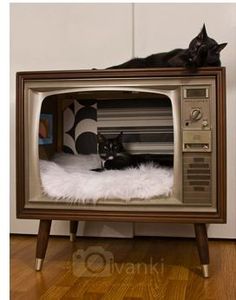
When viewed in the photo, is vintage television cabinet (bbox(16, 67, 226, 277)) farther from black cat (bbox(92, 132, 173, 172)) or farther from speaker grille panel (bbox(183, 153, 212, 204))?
black cat (bbox(92, 132, 173, 172))

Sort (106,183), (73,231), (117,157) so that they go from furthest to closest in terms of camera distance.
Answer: (73,231), (117,157), (106,183)

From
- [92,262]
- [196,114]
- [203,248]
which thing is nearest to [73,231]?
[92,262]

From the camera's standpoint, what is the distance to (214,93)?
120 cm

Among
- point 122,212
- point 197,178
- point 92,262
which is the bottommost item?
point 92,262

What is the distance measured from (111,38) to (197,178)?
0.86 metres

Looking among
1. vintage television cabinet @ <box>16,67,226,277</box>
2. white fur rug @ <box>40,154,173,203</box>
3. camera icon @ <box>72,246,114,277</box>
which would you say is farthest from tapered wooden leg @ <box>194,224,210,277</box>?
Result: camera icon @ <box>72,246,114,277</box>

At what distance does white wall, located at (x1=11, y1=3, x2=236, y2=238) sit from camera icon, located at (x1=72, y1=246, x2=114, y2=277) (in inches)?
10.3

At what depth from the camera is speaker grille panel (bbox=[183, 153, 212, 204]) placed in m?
1.21

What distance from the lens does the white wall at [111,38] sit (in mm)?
1707

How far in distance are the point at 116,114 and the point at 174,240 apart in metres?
0.62

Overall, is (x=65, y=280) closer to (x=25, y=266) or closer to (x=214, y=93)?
(x=25, y=266)

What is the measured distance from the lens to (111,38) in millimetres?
1776

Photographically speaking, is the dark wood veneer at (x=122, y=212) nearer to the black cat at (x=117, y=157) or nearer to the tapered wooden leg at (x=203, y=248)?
the tapered wooden leg at (x=203, y=248)

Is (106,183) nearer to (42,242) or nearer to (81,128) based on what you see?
(42,242)
